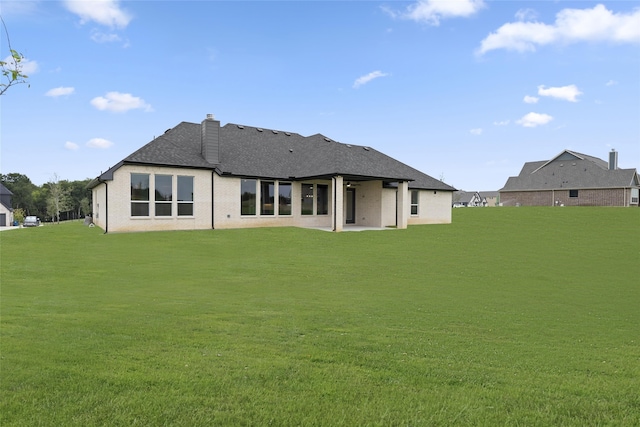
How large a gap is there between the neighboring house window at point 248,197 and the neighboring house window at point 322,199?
Result: 189 inches

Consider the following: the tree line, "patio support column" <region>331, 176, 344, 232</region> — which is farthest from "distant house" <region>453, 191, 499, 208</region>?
the tree line

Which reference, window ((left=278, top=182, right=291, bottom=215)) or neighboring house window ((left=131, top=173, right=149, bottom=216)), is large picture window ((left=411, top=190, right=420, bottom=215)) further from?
neighboring house window ((left=131, top=173, right=149, bottom=216))

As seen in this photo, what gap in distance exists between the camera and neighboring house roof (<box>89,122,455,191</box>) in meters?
22.5

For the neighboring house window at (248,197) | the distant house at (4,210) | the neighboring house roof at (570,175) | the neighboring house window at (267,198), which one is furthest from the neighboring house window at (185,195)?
the distant house at (4,210)

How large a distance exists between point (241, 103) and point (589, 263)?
2912cm

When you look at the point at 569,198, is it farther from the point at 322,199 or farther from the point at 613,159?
the point at 322,199

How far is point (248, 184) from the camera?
2434cm

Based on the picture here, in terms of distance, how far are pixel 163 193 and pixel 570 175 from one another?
2101 inches

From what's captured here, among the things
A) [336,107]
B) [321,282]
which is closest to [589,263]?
[321,282]

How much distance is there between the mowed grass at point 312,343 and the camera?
3293 mm

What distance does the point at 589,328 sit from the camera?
670 centimetres

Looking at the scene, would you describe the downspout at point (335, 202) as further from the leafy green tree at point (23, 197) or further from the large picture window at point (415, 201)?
the leafy green tree at point (23, 197)

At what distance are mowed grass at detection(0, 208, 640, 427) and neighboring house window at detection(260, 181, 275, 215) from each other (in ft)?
36.7

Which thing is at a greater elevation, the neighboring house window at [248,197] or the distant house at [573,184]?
the distant house at [573,184]
